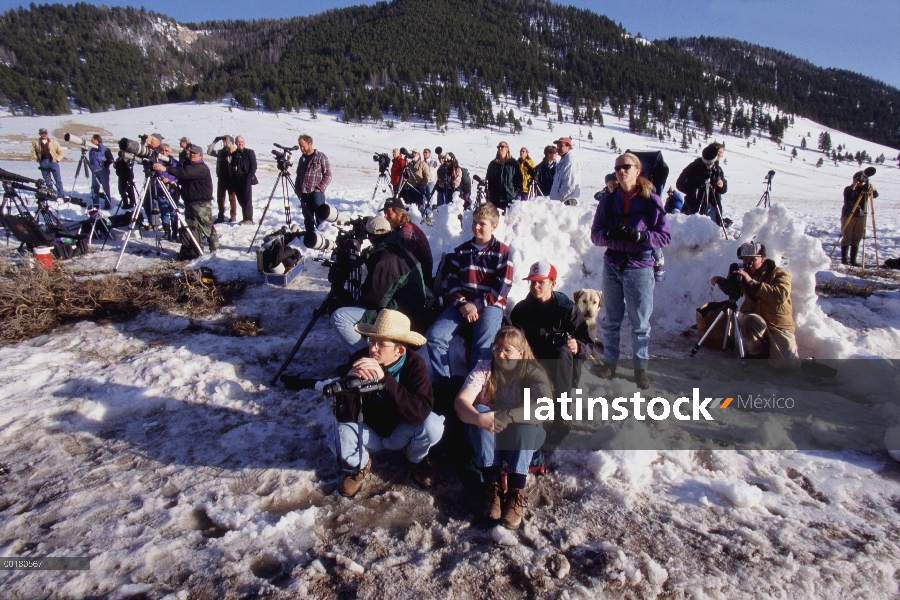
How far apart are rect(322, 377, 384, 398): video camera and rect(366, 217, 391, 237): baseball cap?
1.89m

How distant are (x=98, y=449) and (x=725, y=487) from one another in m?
4.17

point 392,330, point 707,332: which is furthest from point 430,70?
point 392,330

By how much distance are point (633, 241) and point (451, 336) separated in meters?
1.66

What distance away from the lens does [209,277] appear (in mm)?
5836

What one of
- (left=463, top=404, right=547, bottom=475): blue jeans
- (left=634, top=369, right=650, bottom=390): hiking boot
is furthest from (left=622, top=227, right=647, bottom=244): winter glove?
→ (left=463, top=404, right=547, bottom=475): blue jeans

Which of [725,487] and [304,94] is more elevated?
[304,94]

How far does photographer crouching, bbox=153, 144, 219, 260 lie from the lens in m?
6.81

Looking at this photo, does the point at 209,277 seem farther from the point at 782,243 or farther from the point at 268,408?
the point at 782,243

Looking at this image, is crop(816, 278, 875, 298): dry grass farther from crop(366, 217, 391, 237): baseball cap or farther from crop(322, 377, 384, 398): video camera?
crop(322, 377, 384, 398): video camera

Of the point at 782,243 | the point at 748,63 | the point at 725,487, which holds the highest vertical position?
the point at 748,63

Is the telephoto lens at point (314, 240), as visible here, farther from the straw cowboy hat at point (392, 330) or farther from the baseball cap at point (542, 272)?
the baseball cap at point (542, 272)

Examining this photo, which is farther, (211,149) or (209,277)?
(211,149)

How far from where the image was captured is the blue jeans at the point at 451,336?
377 cm

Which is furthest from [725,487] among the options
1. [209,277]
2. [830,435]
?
[209,277]
